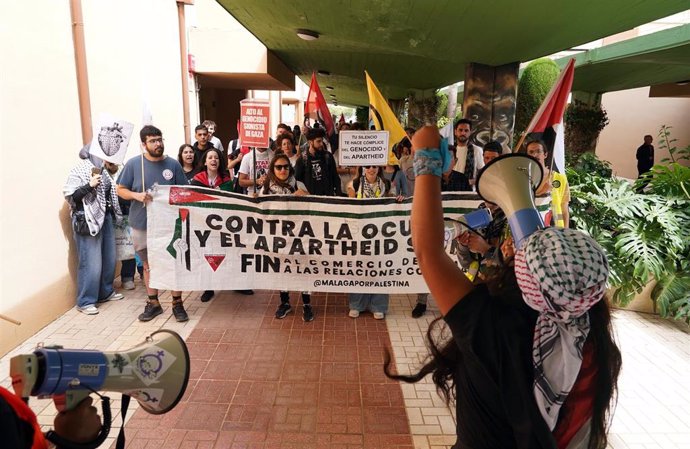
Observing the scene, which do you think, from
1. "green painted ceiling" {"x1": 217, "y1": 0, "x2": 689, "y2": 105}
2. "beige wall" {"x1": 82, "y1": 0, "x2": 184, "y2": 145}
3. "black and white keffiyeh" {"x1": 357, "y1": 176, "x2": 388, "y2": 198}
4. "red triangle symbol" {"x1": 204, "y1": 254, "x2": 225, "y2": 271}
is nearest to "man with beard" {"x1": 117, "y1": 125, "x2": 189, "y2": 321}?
"beige wall" {"x1": 82, "y1": 0, "x2": 184, "y2": 145}

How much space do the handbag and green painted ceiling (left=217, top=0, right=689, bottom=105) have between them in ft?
13.8

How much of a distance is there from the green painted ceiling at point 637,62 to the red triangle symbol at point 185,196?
9587 millimetres

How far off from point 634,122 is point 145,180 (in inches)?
871

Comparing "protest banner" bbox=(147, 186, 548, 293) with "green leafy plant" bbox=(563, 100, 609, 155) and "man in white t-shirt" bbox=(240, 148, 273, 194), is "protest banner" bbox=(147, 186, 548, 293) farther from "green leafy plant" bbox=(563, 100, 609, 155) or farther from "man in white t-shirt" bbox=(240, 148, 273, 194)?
"green leafy plant" bbox=(563, 100, 609, 155)

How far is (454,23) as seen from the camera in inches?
245

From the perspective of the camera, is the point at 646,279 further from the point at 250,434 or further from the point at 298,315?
the point at 250,434

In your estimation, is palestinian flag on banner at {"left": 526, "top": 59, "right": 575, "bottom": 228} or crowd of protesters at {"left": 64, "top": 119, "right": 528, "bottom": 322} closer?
palestinian flag on banner at {"left": 526, "top": 59, "right": 575, "bottom": 228}

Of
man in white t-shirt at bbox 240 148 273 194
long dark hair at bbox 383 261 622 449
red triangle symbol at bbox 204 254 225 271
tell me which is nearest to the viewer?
long dark hair at bbox 383 261 622 449

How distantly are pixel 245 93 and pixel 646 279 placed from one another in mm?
15633

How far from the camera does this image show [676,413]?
11.4ft

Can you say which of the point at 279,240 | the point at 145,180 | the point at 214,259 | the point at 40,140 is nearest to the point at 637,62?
the point at 279,240

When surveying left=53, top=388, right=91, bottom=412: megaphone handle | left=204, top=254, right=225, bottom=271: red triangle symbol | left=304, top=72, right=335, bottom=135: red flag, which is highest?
left=304, top=72, right=335, bottom=135: red flag

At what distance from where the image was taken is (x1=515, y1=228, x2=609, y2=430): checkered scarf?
1013 millimetres

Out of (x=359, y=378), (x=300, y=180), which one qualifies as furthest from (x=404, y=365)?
(x=300, y=180)
